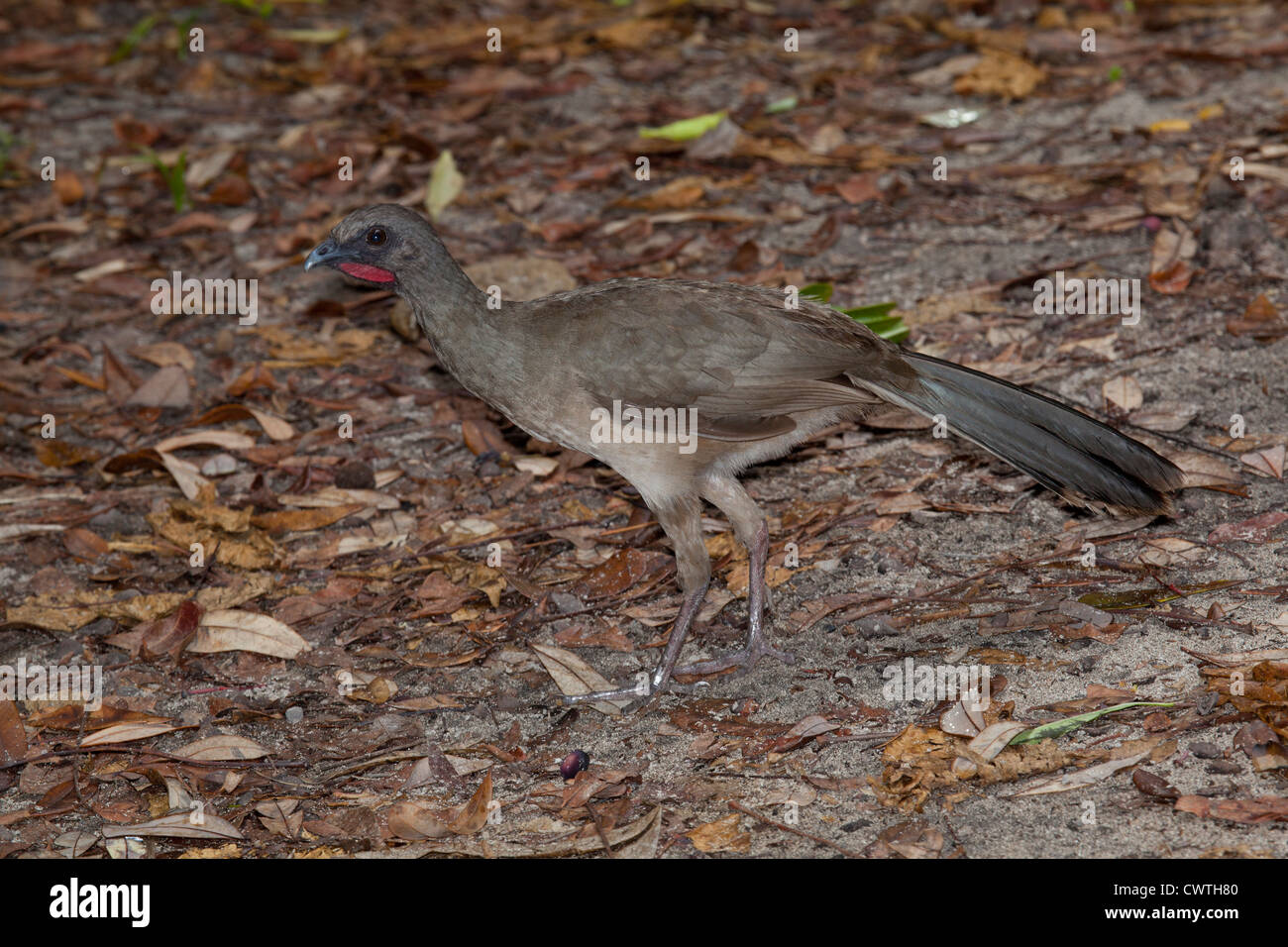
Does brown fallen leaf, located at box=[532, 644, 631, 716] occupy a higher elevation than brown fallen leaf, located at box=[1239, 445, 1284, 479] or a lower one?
lower

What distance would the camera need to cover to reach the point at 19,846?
12.6 ft

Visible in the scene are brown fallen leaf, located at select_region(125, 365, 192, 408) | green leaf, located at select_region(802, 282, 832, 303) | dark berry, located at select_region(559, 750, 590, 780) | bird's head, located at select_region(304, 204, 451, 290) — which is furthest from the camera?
brown fallen leaf, located at select_region(125, 365, 192, 408)

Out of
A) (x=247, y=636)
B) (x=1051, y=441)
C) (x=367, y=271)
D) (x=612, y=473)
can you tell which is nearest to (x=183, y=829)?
(x=247, y=636)

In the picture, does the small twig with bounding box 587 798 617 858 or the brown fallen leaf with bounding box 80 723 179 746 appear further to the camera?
the brown fallen leaf with bounding box 80 723 179 746

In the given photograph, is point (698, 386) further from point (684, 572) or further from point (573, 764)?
point (573, 764)

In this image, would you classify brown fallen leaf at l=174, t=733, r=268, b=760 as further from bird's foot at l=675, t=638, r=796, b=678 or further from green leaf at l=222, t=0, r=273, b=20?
green leaf at l=222, t=0, r=273, b=20

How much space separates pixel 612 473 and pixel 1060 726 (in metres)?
2.35

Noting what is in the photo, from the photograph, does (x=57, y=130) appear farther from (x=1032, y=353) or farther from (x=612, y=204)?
(x=1032, y=353)

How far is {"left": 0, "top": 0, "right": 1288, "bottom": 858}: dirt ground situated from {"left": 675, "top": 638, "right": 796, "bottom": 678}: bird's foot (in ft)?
0.25

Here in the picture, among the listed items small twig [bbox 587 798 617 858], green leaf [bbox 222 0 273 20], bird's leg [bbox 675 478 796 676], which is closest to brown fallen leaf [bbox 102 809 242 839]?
small twig [bbox 587 798 617 858]

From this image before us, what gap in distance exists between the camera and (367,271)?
4668 millimetres

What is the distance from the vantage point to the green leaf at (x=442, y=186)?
7301 millimetres

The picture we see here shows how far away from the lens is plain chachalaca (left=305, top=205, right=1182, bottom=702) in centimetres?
446

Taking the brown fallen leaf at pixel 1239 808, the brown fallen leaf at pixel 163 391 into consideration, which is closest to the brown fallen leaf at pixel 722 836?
the brown fallen leaf at pixel 1239 808
